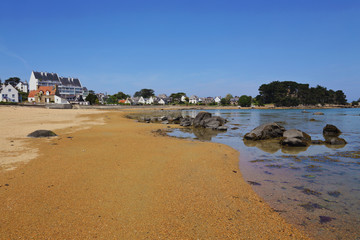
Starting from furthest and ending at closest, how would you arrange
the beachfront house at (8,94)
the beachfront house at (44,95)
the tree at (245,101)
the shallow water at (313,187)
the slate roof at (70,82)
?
1. the tree at (245,101)
2. the slate roof at (70,82)
3. the beachfront house at (44,95)
4. the beachfront house at (8,94)
5. the shallow water at (313,187)

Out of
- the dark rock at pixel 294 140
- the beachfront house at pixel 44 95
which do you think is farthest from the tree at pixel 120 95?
the dark rock at pixel 294 140

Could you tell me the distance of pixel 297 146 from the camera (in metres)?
13.2

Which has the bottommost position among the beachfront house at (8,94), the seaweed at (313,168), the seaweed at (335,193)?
the seaweed at (313,168)

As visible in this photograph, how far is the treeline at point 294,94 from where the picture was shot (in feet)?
517

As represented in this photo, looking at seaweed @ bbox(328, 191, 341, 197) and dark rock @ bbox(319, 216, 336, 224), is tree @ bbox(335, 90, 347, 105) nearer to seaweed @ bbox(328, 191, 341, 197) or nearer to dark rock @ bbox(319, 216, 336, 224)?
seaweed @ bbox(328, 191, 341, 197)

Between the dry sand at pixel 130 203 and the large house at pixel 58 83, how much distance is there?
116 metres

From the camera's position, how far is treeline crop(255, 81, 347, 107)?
158m

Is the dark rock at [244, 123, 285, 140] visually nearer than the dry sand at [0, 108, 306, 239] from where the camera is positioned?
No

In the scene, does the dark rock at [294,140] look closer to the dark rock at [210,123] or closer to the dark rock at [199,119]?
the dark rock at [210,123]

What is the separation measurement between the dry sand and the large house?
116m

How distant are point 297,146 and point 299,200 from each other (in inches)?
358

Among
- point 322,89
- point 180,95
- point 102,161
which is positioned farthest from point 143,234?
point 322,89

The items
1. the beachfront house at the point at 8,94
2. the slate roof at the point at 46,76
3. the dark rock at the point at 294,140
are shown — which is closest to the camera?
the dark rock at the point at 294,140

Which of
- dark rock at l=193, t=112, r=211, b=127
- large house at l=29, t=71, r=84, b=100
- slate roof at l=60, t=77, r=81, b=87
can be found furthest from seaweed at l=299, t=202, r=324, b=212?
slate roof at l=60, t=77, r=81, b=87
